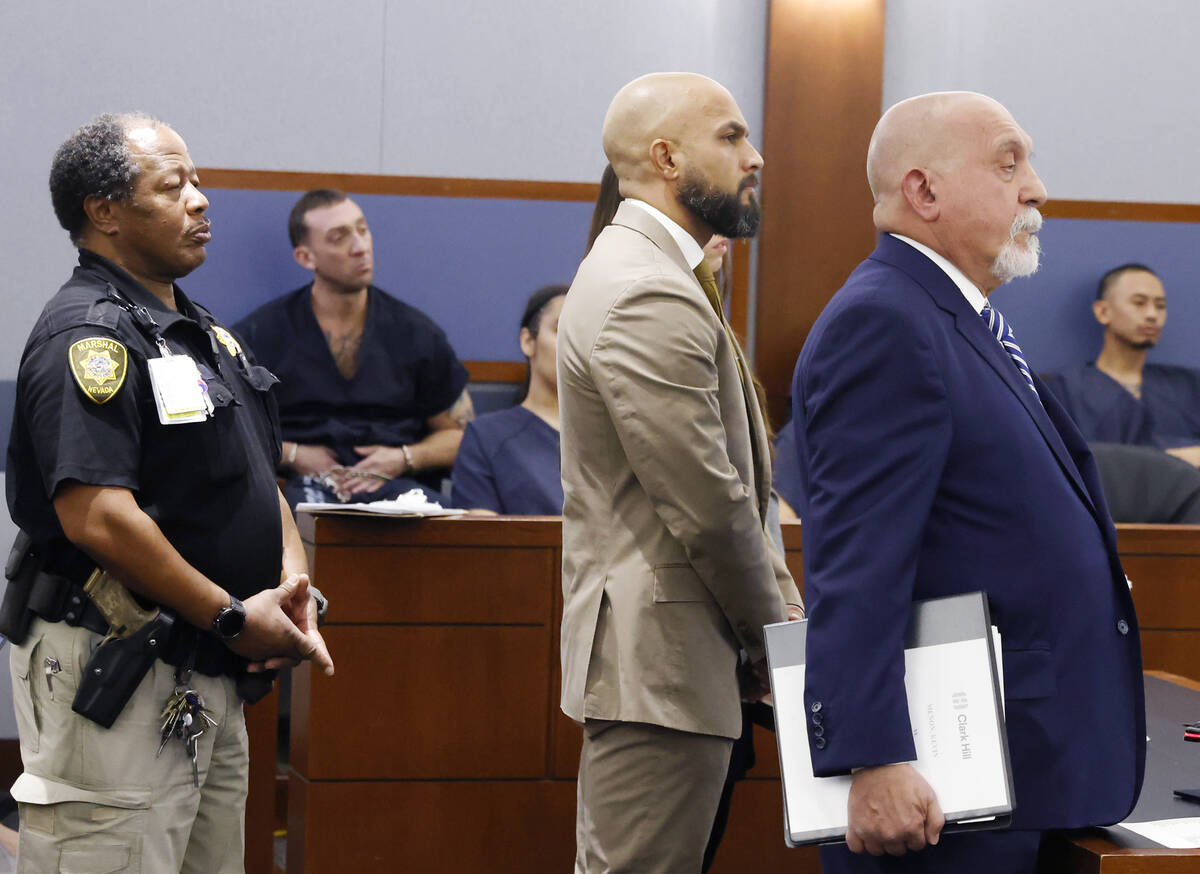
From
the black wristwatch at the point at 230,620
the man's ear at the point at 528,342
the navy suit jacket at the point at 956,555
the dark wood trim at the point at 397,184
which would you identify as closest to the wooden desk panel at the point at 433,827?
the black wristwatch at the point at 230,620

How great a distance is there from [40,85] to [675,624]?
142 inches

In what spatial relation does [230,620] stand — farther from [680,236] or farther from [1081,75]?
[1081,75]

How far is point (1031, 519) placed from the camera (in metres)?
1.51

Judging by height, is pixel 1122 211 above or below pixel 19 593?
above

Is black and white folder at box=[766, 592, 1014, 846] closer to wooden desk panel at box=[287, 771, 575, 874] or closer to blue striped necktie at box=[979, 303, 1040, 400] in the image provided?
blue striped necktie at box=[979, 303, 1040, 400]

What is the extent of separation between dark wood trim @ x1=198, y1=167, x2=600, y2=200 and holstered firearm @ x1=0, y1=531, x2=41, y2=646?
286 centimetres

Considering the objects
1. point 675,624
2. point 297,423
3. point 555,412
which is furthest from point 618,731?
point 297,423

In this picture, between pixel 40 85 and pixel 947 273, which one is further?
pixel 40 85

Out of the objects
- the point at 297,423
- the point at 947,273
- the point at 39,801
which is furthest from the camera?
the point at 297,423

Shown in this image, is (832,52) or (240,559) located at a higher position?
(832,52)

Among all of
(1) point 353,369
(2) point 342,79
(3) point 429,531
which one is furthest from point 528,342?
(2) point 342,79

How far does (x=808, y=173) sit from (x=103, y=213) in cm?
313

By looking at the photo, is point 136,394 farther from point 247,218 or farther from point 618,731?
point 247,218

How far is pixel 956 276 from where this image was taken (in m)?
1.66
